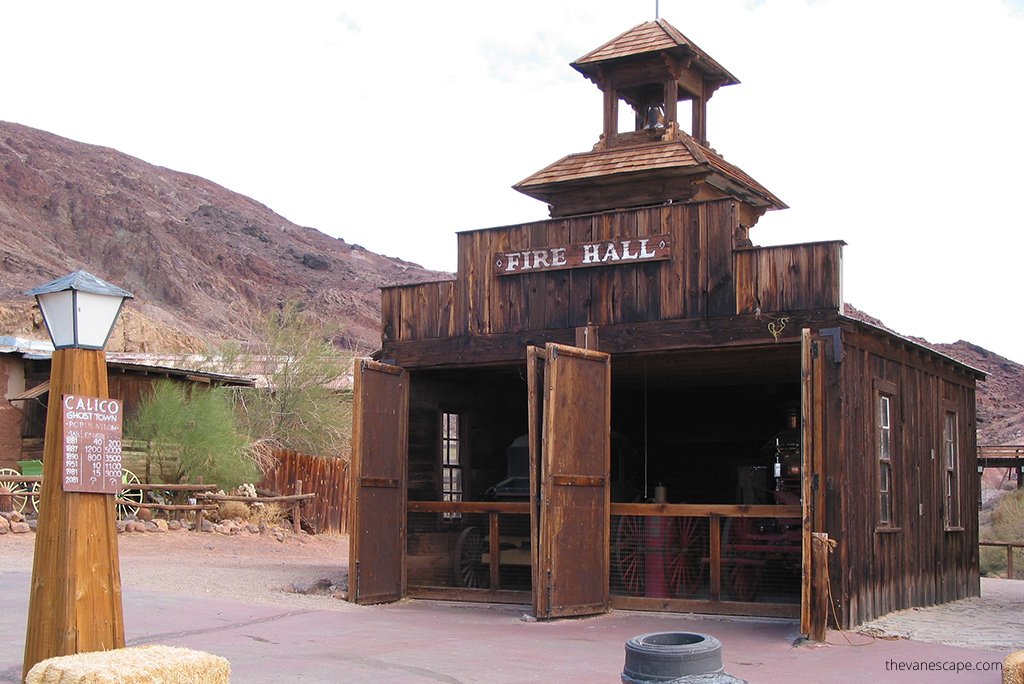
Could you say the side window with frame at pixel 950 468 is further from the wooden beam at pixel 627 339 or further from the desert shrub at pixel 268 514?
the desert shrub at pixel 268 514

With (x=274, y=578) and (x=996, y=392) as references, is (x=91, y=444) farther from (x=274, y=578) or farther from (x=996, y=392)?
(x=996, y=392)

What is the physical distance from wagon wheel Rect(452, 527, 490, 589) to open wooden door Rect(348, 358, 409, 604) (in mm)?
1158

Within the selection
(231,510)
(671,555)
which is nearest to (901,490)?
(671,555)

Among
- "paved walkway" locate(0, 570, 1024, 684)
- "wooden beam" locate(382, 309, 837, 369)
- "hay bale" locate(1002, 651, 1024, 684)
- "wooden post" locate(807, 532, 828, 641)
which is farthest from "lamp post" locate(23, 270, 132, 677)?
"wooden beam" locate(382, 309, 837, 369)

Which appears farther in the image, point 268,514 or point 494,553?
point 268,514

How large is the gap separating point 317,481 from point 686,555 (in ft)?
41.8

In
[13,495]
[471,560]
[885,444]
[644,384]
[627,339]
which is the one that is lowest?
[471,560]

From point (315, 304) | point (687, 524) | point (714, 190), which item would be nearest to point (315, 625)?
point (687, 524)

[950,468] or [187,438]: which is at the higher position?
A: [187,438]

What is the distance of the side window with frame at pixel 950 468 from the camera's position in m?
14.6

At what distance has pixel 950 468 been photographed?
14922 mm

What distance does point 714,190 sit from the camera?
47.8ft

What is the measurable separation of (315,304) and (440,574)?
186 feet

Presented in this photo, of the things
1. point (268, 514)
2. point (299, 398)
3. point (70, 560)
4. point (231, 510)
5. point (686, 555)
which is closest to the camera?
point (70, 560)
